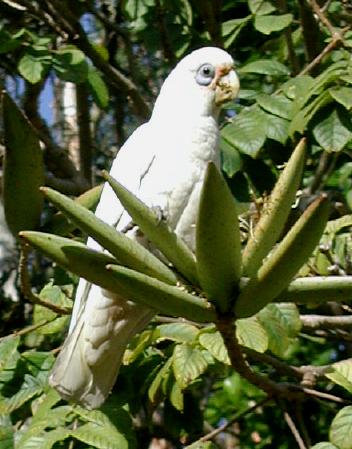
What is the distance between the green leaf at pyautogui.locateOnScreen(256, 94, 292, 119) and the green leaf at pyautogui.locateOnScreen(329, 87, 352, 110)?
154mm

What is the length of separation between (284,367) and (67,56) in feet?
3.17

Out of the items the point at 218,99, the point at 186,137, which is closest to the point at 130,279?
the point at 186,137

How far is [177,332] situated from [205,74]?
2.03 feet

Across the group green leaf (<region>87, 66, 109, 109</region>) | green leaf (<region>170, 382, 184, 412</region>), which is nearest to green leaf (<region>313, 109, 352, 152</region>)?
green leaf (<region>170, 382, 184, 412</region>)

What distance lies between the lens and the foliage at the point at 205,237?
115cm

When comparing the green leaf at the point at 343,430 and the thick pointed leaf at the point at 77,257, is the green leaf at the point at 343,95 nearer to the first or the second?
the green leaf at the point at 343,430

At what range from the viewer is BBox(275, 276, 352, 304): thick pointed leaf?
1182 mm

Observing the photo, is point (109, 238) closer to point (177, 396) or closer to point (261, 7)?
point (177, 396)

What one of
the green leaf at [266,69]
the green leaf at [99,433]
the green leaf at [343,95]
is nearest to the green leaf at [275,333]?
the green leaf at [99,433]

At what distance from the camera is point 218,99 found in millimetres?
2262

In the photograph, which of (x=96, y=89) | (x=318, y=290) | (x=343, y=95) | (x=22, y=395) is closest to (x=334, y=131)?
(x=343, y=95)

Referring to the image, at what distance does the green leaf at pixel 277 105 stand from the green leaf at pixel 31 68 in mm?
543

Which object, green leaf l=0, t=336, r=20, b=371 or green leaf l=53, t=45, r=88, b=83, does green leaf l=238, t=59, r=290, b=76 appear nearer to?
green leaf l=53, t=45, r=88, b=83

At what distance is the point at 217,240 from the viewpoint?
3.60ft
